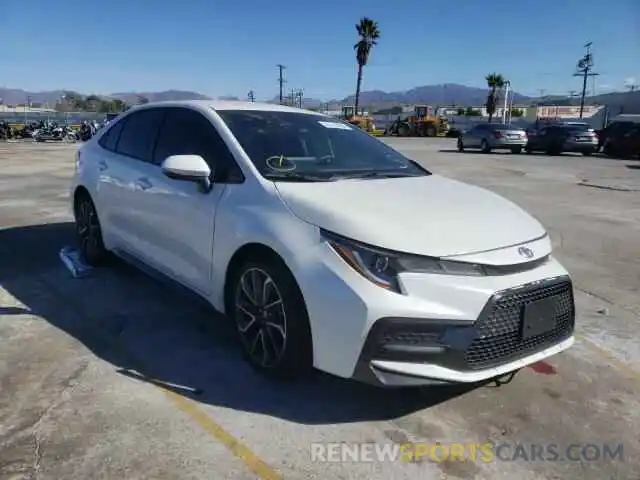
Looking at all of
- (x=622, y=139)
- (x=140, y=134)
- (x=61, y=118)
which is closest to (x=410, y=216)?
(x=140, y=134)

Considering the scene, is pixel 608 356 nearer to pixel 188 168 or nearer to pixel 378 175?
pixel 378 175

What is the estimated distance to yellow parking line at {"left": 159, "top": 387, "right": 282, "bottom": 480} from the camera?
8.21 ft

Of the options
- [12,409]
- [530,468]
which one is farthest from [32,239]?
[530,468]

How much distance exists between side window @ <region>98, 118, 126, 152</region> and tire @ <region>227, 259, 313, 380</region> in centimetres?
242

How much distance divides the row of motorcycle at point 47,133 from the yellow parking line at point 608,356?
35.3m

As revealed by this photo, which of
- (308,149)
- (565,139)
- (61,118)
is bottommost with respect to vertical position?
(308,149)

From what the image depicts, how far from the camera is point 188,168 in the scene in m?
3.46

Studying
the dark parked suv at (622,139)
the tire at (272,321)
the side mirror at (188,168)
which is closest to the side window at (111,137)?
the side mirror at (188,168)

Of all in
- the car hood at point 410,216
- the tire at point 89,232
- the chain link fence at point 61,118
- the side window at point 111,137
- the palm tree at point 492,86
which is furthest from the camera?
the palm tree at point 492,86

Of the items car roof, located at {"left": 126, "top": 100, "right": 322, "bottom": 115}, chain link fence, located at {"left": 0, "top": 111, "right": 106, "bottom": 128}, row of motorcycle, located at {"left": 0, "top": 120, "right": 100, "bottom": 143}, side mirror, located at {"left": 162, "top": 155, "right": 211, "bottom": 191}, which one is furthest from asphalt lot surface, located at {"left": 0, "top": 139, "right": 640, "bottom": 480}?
chain link fence, located at {"left": 0, "top": 111, "right": 106, "bottom": 128}

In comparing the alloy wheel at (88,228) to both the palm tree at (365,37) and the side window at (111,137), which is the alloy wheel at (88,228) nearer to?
the side window at (111,137)

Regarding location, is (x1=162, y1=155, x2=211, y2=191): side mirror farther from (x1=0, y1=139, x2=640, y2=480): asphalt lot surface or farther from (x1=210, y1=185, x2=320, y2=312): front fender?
(x1=0, y1=139, x2=640, y2=480): asphalt lot surface

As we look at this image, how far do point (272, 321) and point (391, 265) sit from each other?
0.83 m

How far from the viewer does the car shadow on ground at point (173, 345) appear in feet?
10.1
